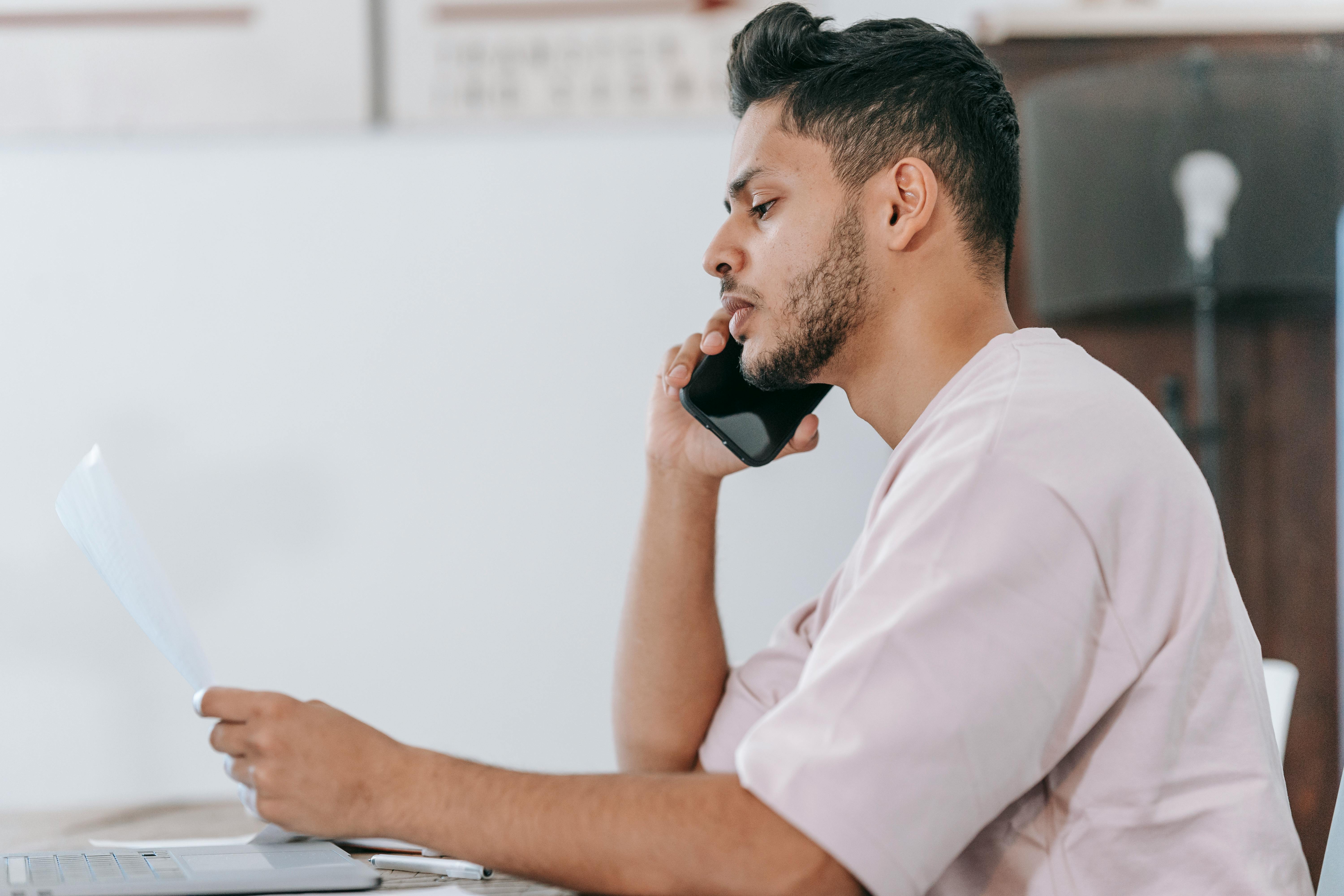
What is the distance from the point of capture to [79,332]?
1715 millimetres

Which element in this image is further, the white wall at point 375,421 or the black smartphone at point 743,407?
the white wall at point 375,421

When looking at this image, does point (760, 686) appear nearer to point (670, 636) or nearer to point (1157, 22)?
point (670, 636)

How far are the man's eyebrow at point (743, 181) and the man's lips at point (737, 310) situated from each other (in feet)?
0.27

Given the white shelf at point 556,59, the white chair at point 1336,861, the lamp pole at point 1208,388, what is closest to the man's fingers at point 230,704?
the white chair at point 1336,861

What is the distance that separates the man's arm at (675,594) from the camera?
3.41ft

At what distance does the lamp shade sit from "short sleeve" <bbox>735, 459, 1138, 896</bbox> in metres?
1.13

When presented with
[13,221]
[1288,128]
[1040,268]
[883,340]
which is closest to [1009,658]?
[883,340]

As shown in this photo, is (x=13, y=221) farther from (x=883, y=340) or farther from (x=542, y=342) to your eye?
(x=883, y=340)

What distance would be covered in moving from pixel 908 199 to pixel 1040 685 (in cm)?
46

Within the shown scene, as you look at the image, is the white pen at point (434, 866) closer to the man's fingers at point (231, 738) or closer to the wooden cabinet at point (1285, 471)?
the man's fingers at point (231, 738)

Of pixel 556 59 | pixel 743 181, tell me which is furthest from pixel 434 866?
pixel 556 59

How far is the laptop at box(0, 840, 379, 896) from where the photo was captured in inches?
23.6

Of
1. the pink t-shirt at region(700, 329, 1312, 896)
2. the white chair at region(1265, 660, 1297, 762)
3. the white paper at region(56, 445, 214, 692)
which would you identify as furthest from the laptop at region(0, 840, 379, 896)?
the white chair at region(1265, 660, 1297, 762)

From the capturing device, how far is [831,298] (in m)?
0.89
